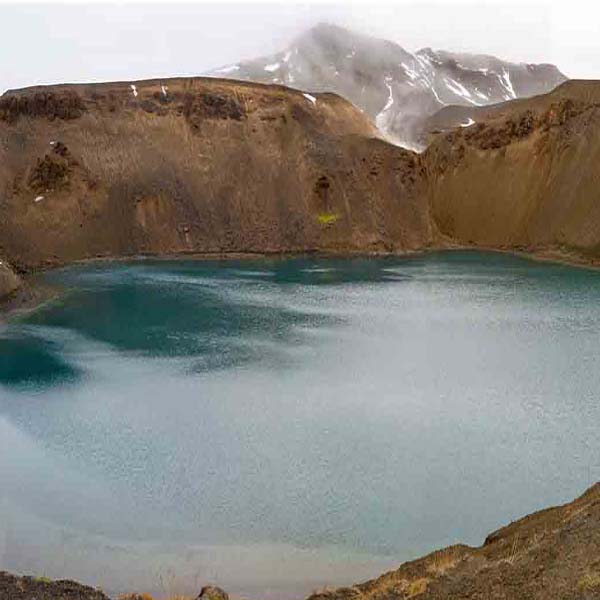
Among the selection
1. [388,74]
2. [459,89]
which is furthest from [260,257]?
[459,89]

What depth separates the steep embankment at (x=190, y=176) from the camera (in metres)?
60.7

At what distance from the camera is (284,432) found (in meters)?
22.5

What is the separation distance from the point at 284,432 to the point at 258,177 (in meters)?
45.7

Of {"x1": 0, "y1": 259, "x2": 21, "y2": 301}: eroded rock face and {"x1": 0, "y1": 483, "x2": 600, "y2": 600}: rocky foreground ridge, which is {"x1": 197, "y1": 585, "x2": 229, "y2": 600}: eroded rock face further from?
{"x1": 0, "y1": 259, "x2": 21, "y2": 301}: eroded rock face

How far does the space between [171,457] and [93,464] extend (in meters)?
2.13

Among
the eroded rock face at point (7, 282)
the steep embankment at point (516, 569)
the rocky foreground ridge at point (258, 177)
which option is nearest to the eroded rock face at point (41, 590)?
the steep embankment at point (516, 569)

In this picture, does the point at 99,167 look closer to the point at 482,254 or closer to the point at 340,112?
the point at 340,112

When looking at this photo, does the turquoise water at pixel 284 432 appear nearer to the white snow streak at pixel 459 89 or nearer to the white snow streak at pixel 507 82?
the white snow streak at pixel 459 89

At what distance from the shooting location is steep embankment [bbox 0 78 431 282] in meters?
60.7

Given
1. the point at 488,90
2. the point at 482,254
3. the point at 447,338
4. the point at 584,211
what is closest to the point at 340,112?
the point at 482,254

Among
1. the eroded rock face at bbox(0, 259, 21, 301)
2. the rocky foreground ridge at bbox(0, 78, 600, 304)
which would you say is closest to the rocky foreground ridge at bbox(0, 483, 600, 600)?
the eroded rock face at bbox(0, 259, 21, 301)

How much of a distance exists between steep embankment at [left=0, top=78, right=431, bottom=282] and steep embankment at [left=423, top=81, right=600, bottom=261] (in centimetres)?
328

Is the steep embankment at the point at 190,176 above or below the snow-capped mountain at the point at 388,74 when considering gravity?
below

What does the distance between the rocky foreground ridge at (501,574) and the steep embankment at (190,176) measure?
1836 inches
